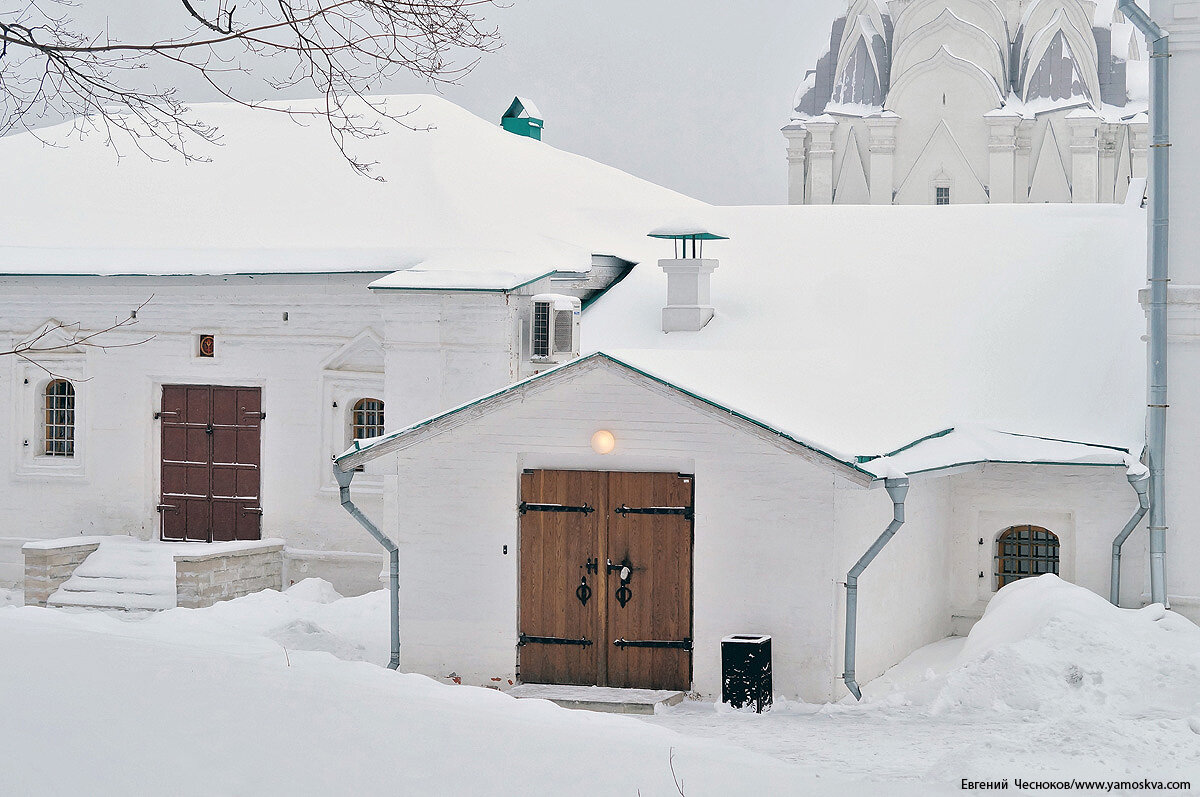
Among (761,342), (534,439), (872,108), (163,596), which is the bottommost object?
(163,596)

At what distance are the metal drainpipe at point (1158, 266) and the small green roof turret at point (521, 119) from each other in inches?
553

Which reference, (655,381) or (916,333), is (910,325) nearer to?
(916,333)

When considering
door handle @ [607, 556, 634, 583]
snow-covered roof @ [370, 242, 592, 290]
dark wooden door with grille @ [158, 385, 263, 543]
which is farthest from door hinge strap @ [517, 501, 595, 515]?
dark wooden door with grille @ [158, 385, 263, 543]

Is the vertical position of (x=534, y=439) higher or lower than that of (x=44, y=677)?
higher

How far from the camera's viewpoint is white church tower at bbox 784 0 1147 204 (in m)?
32.1

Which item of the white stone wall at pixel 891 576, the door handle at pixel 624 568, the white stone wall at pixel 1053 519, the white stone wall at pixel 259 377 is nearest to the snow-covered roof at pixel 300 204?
the white stone wall at pixel 259 377

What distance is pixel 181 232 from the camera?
2008cm

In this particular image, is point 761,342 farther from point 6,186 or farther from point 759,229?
point 6,186

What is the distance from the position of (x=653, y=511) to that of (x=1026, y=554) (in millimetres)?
5542

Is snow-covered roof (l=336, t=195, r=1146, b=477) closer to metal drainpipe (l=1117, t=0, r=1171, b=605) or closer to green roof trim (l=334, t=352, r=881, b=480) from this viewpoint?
green roof trim (l=334, t=352, r=881, b=480)

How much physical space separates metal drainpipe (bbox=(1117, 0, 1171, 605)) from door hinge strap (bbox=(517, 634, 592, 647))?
→ 20.3ft

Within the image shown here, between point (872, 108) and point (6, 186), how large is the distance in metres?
20.0

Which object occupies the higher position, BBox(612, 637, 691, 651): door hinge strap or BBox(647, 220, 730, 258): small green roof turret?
BBox(647, 220, 730, 258): small green roof turret

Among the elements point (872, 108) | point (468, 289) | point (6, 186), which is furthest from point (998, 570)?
point (872, 108)
